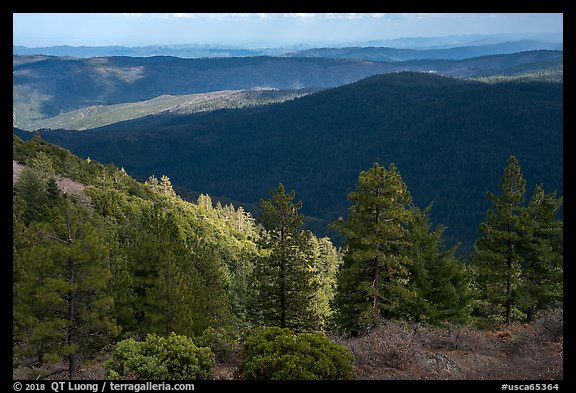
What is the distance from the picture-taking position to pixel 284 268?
25.0 meters

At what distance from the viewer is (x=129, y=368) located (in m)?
13.6

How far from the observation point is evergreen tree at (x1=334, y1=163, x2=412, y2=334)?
2155 cm

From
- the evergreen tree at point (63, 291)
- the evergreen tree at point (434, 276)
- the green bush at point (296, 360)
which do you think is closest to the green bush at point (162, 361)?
the green bush at point (296, 360)

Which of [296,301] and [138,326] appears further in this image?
[296,301]

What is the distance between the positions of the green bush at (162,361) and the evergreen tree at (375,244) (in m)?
9.78

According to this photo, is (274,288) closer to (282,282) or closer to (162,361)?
(282,282)

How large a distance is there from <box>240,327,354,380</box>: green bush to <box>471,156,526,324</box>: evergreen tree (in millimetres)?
18490

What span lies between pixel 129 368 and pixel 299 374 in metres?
5.49

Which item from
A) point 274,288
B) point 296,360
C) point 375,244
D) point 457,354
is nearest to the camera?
point 296,360

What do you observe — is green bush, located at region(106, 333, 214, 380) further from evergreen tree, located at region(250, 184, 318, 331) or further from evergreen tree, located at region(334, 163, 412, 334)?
evergreen tree, located at region(250, 184, 318, 331)

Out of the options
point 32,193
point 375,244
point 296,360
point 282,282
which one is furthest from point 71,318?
point 32,193

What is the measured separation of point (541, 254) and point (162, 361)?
2419cm
